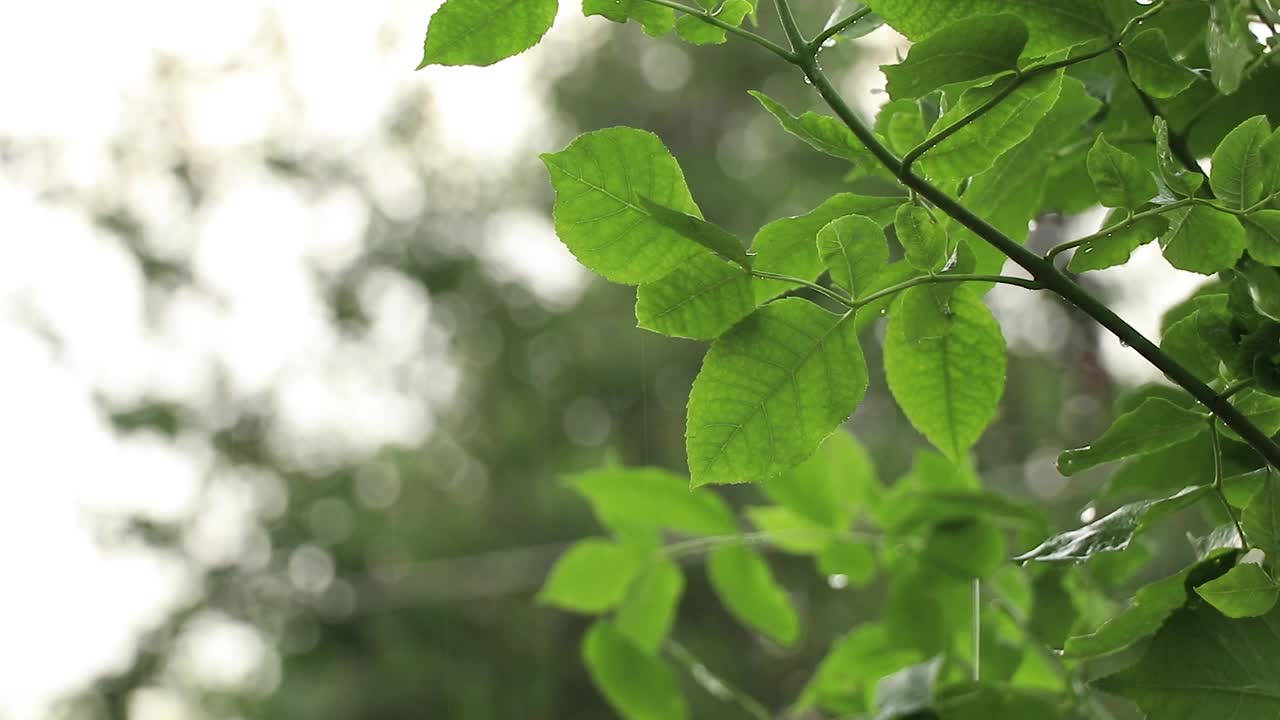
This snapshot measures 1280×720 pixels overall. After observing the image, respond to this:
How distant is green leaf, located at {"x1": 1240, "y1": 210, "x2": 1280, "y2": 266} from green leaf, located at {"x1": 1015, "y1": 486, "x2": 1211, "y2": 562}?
0.04 meters

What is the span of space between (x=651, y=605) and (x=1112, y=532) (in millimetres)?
234

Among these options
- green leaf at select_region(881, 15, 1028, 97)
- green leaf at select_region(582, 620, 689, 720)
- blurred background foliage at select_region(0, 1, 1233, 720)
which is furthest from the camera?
blurred background foliage at select_region(0, 1, 1233, 720)

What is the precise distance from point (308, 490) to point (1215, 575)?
4.16 metres

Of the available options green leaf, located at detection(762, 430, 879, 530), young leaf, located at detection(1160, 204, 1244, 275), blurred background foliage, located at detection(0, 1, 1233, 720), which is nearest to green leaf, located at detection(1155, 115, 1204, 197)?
young leaf, located at detection(1160, 204, 1244, 275)

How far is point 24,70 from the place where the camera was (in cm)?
405

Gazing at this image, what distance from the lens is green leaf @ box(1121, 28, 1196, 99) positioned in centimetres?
16

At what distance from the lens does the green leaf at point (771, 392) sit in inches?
6.9

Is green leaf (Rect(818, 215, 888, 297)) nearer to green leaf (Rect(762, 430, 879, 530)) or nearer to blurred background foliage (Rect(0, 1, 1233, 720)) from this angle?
green leaf (Rect(762, 430, 879, 530))

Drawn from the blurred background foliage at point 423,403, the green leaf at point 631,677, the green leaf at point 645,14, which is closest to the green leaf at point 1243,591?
the green leaf at point 645,14

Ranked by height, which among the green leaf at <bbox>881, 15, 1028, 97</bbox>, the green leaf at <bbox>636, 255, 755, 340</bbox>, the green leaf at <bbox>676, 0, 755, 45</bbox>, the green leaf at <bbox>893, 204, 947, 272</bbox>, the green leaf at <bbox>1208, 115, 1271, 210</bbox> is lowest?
the green leaf at <bbox>1208, 115, 1271, 210</bbox>

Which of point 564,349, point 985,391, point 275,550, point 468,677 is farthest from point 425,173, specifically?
point 985,391

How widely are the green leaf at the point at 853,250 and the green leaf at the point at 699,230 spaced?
0.05ft

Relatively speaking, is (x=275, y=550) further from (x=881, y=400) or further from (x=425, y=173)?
(x=881, y=400)

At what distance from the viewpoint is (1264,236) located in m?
0.16
